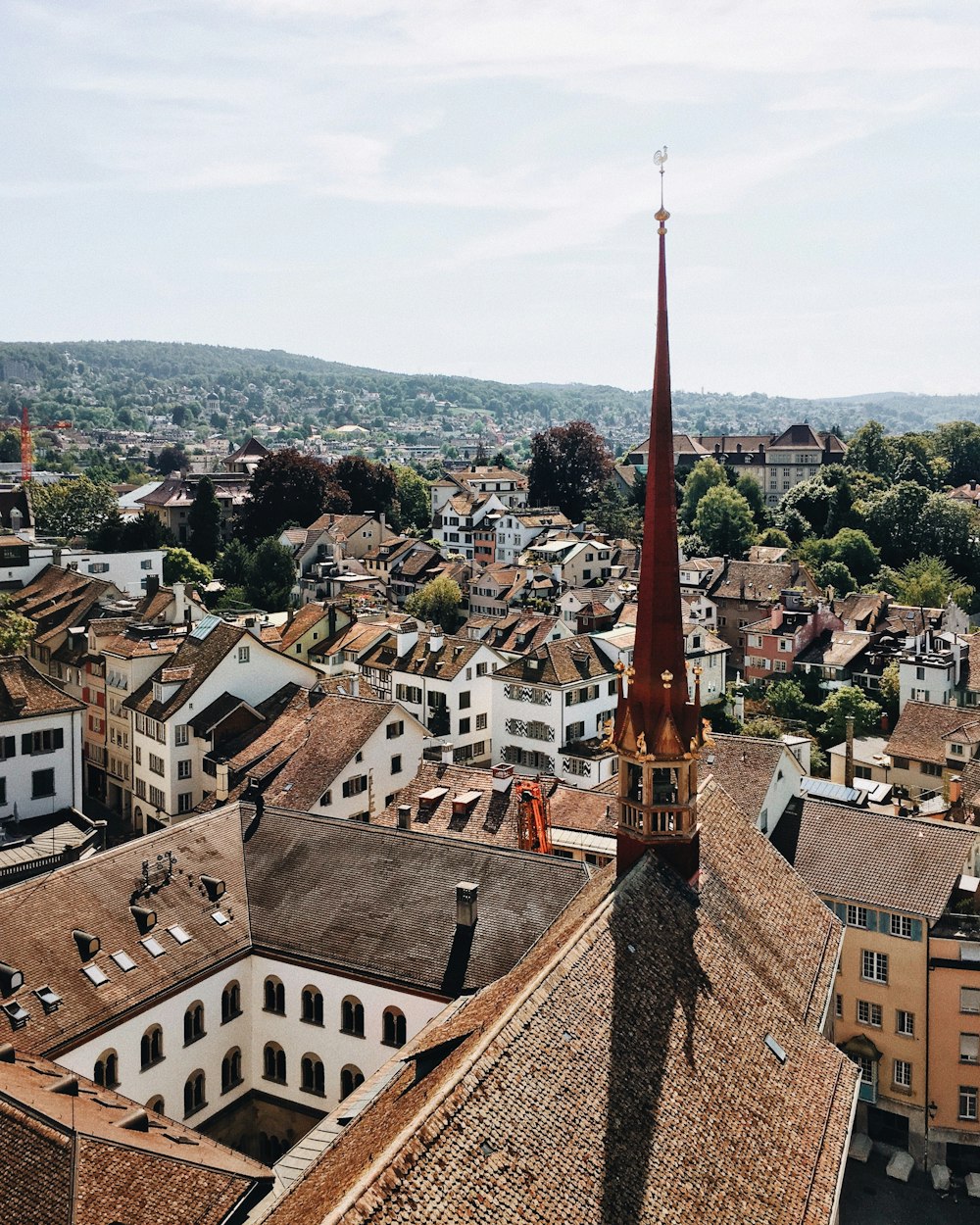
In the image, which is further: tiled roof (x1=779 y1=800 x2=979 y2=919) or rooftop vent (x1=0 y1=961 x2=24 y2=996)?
tiled roof (x1=779 y1=800 x2=979 y2=919)

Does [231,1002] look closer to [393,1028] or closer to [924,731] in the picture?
[393,1028]

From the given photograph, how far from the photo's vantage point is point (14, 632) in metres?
64.1

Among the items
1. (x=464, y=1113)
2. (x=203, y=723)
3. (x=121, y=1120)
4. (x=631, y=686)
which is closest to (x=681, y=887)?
(x=631, y=686)

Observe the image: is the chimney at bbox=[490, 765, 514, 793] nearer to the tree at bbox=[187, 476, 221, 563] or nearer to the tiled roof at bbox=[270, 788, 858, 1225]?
the tiled roof at bbox=[270, 788, 858, 1225]

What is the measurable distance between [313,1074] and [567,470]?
11984cm

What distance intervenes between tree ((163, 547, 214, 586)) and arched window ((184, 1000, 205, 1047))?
77.4 m

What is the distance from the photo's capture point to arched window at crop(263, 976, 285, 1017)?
1288 inches

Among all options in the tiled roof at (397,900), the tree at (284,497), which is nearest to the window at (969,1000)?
the tiled roof at (397,900)

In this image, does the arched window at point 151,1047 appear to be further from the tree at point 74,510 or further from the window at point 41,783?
the tree at point 74,510

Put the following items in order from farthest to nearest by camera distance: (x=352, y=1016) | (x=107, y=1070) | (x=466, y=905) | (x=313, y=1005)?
1. (x=313, y=1005)
2. (x=352, y=1016)
3. (x=466, y=905)
4. (x=107, y=1070)

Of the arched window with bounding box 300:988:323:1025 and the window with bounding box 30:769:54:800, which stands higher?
the window with bounding box 30:769:54:800

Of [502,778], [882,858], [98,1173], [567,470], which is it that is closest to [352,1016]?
[98,1173]

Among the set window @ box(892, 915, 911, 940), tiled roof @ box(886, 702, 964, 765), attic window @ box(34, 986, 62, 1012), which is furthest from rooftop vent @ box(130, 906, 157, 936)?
tiled roof @ box(886, 702, 964, 765)

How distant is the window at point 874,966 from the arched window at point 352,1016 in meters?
17.7
